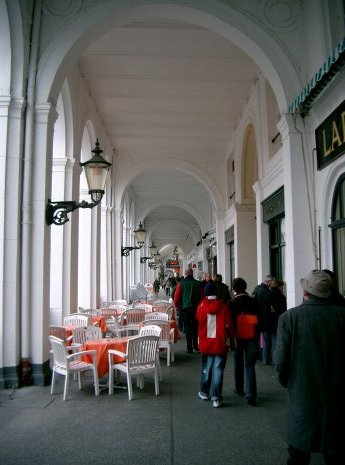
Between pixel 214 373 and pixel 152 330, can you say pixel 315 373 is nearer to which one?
pixel 214 373

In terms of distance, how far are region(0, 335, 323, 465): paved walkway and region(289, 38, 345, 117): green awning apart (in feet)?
12.3

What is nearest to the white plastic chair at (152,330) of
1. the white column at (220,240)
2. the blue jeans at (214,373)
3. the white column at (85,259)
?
the blue jeans at (214,373)

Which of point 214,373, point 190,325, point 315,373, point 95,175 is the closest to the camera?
point 315,373

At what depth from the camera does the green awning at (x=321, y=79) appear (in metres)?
4.21

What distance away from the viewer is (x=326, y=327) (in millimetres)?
2604

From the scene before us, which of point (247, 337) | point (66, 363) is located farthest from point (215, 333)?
point (66, 363)

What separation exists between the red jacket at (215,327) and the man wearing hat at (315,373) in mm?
2185

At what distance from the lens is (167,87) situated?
10.1 meters

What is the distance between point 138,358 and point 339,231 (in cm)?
304

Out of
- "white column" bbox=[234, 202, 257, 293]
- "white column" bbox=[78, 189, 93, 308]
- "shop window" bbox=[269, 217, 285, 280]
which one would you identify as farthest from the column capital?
"white column" bbox=[78, 189, 93, 308]

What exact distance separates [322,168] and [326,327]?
3.47 metres

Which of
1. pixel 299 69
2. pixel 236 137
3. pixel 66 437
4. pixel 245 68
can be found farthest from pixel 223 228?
pixel 66 437

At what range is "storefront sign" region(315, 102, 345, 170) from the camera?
4.90 metres

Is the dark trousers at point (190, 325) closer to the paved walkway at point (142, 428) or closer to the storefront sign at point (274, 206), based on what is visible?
the storefront sign at point (274, 206)
